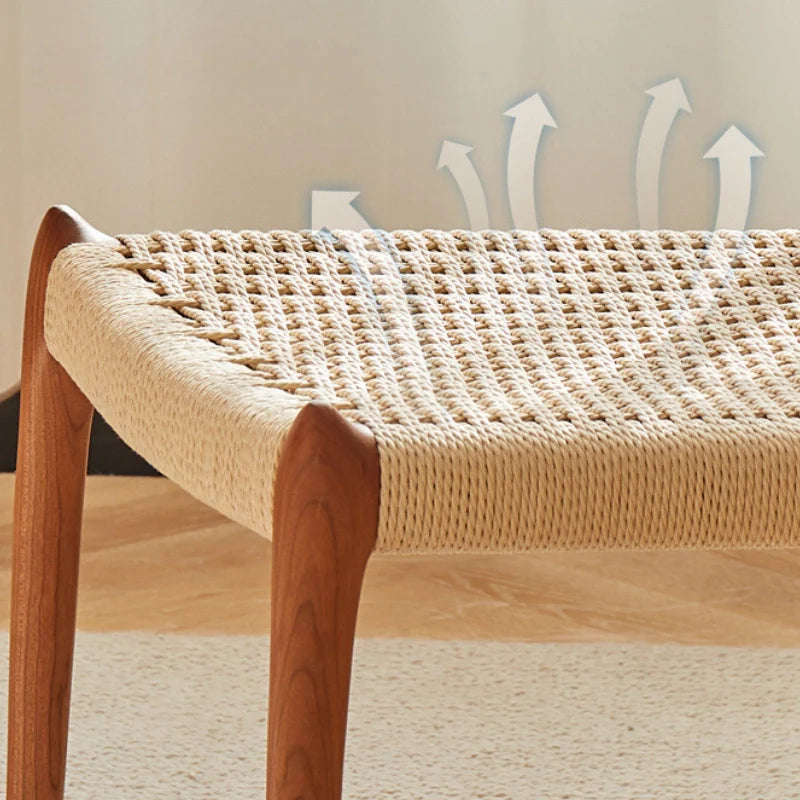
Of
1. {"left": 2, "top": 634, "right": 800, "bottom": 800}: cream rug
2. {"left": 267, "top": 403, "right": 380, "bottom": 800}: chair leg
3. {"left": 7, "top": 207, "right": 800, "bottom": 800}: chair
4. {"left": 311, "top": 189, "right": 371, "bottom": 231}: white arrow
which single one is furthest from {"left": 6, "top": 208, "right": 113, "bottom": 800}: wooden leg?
{"left": 311, "top": 189, "right": 371, "bottom": 231}: white arrow

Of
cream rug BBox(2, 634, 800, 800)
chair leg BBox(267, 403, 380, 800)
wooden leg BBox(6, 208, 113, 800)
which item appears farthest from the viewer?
cream rug BBox(2, 634, 800, 800)

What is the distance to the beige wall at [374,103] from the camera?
142 cm

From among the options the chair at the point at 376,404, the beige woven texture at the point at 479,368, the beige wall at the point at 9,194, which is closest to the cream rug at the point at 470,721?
the chair at the point at 376,404

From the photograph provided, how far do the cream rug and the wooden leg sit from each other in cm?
11

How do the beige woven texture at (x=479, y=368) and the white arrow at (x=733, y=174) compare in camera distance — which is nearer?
the beige woven texture at (x=479, y=368)

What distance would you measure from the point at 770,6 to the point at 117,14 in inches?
26.2

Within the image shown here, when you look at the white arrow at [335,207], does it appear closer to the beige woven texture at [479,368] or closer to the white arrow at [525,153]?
the white arrow at [525,153]

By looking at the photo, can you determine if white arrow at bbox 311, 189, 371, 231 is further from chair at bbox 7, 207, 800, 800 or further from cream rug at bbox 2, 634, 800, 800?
chair at bbox 7, 207, 800, 800

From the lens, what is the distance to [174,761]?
896 mm

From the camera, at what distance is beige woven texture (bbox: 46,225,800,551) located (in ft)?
1.62

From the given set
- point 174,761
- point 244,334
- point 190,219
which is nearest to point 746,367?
point 244,334

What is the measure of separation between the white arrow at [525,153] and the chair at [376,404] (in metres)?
0.67

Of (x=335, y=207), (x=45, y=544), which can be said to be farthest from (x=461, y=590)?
(x=45, y=544)

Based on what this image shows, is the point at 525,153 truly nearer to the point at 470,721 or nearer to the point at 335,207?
the point at 335,207
